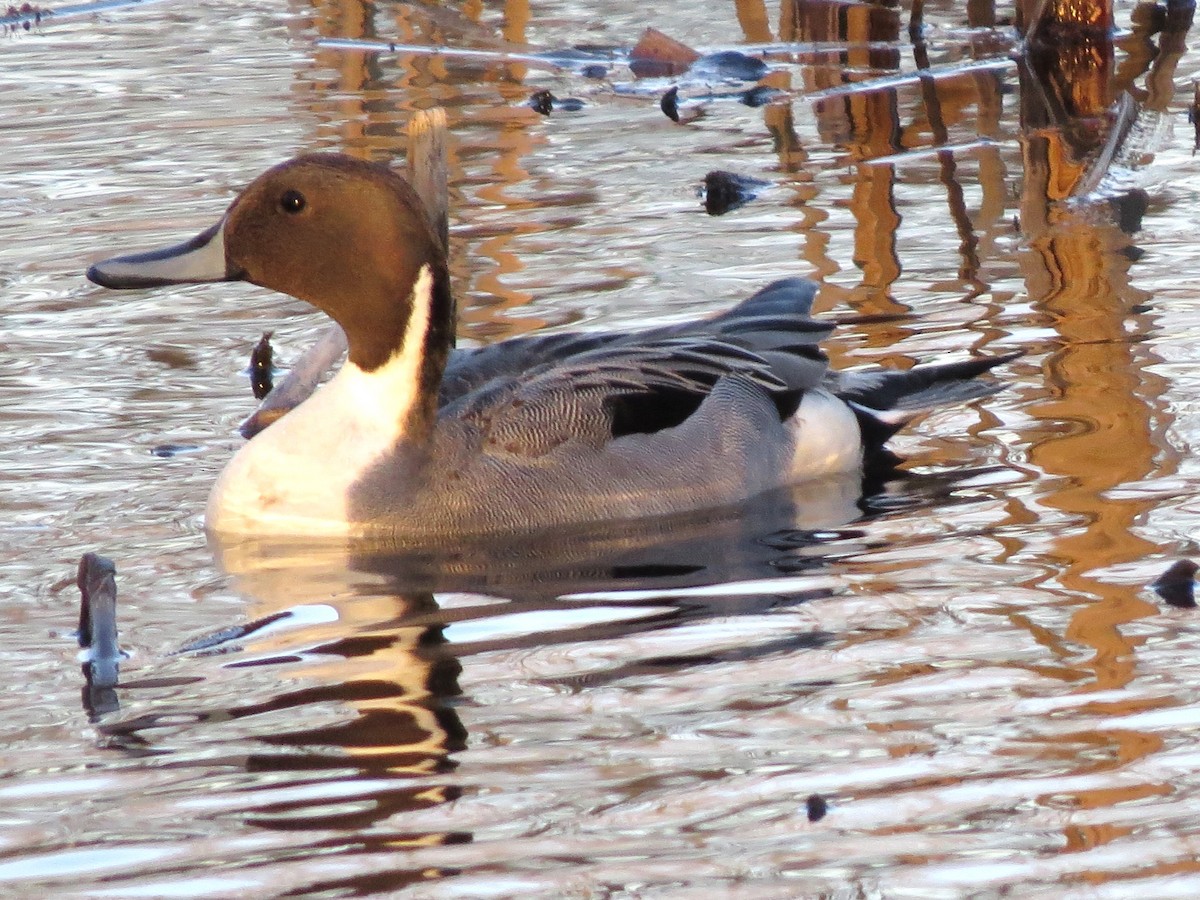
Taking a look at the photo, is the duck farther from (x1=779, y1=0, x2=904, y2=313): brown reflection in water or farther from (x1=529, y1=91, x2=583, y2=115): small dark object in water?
(x1=529, y1=91, x2=583, y2=115): small dark object in water

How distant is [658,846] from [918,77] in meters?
7.04

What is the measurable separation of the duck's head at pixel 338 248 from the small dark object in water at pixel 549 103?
14.8ft

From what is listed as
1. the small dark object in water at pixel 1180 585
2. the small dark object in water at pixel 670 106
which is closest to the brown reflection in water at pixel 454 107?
the small dark object in water at pixel 670 106

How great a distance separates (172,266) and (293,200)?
0.34m

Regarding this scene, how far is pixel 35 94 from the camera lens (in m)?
10.9

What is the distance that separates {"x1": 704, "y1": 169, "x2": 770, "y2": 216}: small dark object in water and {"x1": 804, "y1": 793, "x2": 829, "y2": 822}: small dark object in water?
494cm

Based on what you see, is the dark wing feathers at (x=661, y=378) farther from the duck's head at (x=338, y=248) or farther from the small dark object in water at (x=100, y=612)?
the small dark object in water at (x=100, y=612)

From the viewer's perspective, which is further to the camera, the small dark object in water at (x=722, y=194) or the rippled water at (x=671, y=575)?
the small dark object in water at (x=722, y=194)

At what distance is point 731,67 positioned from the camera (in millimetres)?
10594

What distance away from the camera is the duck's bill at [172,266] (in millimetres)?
5551

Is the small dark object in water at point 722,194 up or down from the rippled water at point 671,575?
up

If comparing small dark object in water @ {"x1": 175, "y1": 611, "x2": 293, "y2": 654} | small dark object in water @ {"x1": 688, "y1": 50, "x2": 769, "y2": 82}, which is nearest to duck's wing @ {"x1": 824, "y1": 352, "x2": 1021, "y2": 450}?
small dark object in water @ {"x1": 175, "y1": 611, "x2": 293, "y2": 654}

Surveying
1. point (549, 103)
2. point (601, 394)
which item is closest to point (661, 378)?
point (601, 394)

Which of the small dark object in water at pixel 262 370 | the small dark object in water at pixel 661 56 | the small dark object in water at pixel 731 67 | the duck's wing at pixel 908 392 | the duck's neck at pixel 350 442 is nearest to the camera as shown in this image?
the duck's neck at pixel 350 442
